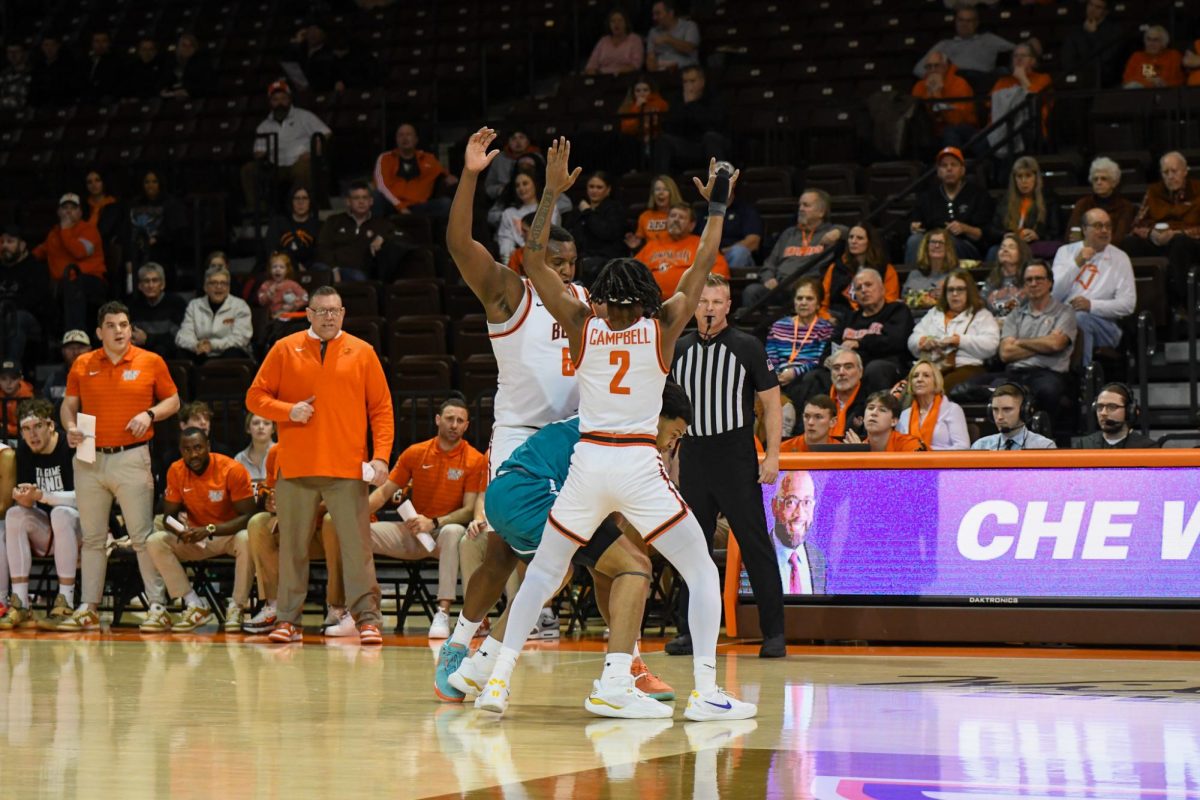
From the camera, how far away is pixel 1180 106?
14.1 meters

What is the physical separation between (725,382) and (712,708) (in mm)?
2930

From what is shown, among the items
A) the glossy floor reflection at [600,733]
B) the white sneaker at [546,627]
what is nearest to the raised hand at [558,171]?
the glossy floor reflection at [600,733]

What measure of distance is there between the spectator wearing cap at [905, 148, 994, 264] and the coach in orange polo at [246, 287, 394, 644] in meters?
4.83

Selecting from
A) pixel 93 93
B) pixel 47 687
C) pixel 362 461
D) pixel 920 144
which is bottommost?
pixel 47 687

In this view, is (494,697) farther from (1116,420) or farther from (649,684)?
(1116,420)

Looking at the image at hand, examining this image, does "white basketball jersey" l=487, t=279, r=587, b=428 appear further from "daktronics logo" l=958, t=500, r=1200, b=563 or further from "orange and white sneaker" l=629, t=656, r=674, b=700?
"daktronics logo" l=958, t=500, r=1200, b=563

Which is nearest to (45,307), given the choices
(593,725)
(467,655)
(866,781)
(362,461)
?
(362,461)

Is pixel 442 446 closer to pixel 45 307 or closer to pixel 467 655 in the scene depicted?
pixel 467 655

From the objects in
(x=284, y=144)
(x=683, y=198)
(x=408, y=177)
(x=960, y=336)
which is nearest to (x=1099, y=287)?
(x=960, y=336)

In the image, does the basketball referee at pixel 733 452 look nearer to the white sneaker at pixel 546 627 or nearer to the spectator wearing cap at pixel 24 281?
the white sneaker at pixel 546 627

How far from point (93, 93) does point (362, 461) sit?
473 inches

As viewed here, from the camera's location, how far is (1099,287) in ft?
39.3

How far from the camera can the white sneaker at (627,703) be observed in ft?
22.1

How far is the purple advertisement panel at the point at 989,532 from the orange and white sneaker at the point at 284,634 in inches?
109
